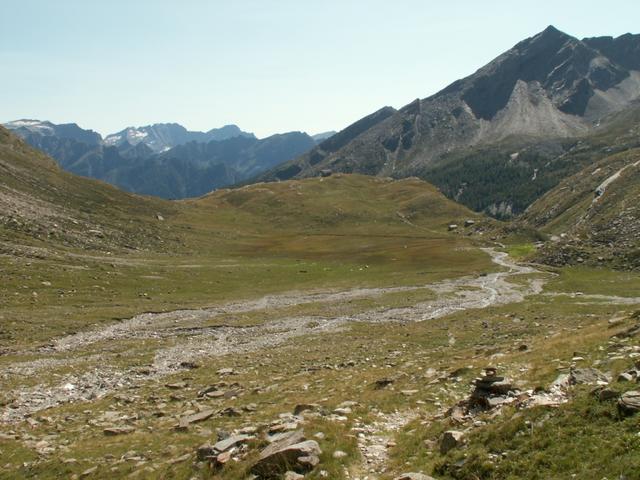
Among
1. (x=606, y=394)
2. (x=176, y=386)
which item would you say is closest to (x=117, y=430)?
(x=176, y=386)

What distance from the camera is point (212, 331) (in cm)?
5591

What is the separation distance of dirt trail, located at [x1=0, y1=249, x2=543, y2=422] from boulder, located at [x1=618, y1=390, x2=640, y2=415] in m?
30.1

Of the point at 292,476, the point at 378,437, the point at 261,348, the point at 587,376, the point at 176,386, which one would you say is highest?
the point at 587,376

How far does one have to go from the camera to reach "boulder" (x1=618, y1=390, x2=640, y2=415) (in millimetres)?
15836

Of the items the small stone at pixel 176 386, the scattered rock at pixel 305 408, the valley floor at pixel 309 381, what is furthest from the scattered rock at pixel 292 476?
the small stone at pixel 176 386

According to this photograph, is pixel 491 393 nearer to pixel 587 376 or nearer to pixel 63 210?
pixel 587 376

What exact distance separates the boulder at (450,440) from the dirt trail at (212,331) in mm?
24396

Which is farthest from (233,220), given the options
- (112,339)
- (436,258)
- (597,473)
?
(597,473)

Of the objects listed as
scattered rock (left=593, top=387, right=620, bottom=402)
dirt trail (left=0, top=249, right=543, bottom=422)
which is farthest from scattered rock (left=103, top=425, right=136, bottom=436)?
scattered rock (left=593, top=387, right=620, bottom=402)

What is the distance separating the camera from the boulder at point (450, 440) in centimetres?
1753

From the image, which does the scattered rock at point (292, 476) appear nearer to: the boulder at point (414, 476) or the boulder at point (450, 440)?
the boulder at point (414, 476)

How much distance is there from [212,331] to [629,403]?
45618 mm

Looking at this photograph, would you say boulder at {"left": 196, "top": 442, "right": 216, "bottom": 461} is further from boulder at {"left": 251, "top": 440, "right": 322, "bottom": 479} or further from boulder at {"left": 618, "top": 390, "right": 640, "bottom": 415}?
boulder at {"left": 618, "top": 390, "right": 640, "bottom": 415}

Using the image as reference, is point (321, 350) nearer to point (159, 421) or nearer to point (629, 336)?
point (159, 421)
